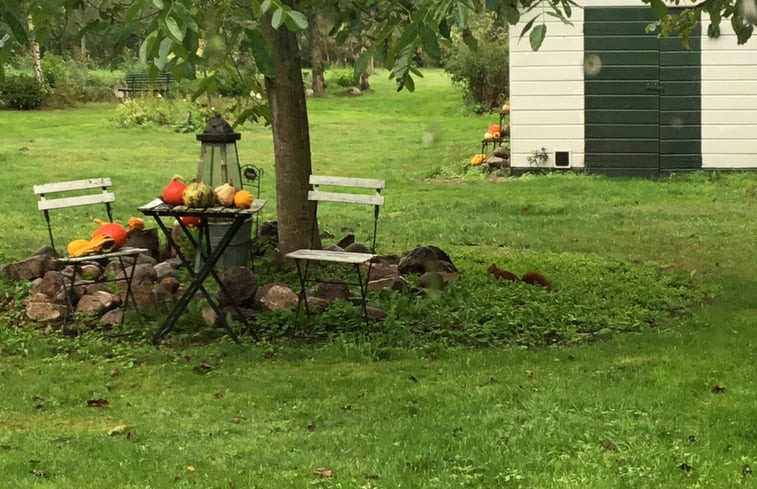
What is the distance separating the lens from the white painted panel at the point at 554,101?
1484cm

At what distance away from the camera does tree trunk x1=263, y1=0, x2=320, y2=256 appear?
25.5ft

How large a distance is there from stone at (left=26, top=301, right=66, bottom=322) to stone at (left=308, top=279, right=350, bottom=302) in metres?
1.74

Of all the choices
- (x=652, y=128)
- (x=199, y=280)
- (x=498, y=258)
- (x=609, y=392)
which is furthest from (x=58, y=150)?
(x=609, y=392)

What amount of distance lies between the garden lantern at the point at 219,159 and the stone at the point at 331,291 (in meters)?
1.04

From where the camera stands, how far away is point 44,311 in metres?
6.95

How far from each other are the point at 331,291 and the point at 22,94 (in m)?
24.6

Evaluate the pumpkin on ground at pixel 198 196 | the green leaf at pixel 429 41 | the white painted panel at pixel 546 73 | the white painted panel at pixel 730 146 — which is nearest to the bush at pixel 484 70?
the white painted panel at pixel 546 73

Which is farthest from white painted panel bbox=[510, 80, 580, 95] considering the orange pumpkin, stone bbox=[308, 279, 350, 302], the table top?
the table top

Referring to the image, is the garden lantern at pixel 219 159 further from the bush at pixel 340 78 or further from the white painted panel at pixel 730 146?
the bush at pixel 340 78

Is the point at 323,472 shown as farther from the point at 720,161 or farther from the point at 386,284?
→ the point at 720,161

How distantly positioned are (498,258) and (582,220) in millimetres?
2548

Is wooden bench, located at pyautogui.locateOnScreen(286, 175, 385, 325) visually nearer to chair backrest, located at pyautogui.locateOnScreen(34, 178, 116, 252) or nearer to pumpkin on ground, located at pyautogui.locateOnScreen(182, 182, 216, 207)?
pumpkin on ground, located at pyautogui.locateOnScreen(182, 182, 216, 207)

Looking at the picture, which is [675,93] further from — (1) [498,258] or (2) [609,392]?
(2) [609,392]

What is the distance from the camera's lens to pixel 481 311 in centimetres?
690
